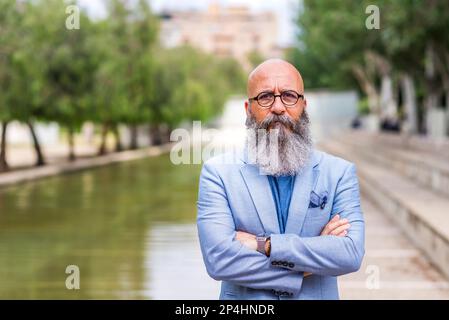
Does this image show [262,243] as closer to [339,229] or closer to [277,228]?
[277,228]

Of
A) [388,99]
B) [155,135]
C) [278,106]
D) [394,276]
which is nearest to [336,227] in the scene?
[278,106]

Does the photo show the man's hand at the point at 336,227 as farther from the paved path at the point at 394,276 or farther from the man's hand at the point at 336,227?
the paved path at the point at 394,276

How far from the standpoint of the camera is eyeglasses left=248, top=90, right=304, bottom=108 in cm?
332

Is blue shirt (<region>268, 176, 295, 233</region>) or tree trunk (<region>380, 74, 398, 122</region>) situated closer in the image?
blue shirt (<region>268, 176, 295, 233</region>)

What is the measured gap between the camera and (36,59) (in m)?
33.2

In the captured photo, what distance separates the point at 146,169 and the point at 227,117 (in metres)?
79.3

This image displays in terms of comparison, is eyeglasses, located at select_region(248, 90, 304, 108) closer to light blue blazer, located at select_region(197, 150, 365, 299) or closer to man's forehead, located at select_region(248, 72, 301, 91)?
man's forehead, located at select_region(248, 72, 301, 91)

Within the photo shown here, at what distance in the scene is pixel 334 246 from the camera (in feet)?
11.0

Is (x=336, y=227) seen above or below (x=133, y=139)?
above

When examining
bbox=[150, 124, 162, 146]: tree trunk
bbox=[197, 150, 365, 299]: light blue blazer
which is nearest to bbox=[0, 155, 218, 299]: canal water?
bbox=[197, 150, 365, 299]: light blue blazer

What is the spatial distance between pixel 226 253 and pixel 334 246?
1.20 feet

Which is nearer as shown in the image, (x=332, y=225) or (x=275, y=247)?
(x=275, y=247)
